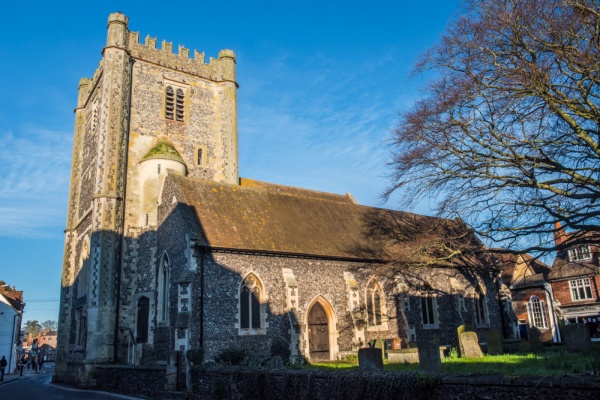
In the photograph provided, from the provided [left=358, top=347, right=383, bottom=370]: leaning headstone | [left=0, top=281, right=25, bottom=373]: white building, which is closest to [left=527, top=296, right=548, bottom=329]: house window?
[left=358, top=347, right=383, bottom=370]: leaning headstone

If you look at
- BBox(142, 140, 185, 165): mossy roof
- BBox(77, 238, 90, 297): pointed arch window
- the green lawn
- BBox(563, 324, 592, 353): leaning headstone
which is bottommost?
the green lawn

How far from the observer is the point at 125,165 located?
2519 centimetres

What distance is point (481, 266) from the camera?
1046 inches

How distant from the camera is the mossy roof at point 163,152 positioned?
25500mm

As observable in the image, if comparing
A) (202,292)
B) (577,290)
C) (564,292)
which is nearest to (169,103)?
(202,292)

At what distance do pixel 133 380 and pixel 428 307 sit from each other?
1451 centimetres

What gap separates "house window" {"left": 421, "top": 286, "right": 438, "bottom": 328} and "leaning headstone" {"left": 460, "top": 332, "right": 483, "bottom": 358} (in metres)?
7.42

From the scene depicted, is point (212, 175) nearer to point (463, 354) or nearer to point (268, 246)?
point (268, 246)

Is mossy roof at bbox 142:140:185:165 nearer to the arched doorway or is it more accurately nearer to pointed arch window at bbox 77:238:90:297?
pointed arch window at bbox 77:238:90:297

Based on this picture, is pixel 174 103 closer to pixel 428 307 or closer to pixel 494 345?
pixel 428 307

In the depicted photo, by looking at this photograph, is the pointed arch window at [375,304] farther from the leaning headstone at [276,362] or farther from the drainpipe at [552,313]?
the drainpipe at [552,313]

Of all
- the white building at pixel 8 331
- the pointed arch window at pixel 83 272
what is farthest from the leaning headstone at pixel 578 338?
the white building at pixel 8 331

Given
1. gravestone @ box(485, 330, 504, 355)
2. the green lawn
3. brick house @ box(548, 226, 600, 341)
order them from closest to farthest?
1. the green lawn
2. gravestone @ box(485, 330, 504, 355)
3. brick house @ box(548, 226, 600, 341)

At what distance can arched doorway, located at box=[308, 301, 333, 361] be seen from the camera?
68.3 ft
